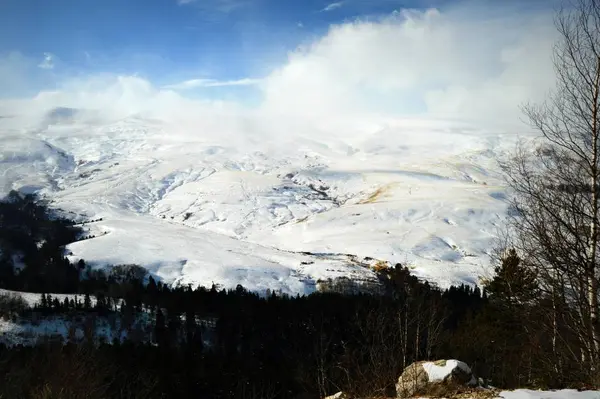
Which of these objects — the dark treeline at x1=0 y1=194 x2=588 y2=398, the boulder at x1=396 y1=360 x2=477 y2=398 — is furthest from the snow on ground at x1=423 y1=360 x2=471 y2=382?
the dark treeline at x1=0 y1=194 x2=588 y2=398

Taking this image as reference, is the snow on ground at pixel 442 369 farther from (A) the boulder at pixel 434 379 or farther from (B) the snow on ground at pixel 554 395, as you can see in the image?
(B) the snow on ground at pixel 554 395

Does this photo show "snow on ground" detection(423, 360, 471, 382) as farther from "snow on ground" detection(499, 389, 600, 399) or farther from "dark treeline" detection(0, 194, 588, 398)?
"snow on ground" detection(499, 389, 600, 399)

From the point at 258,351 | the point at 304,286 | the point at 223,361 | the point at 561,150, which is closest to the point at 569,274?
the point at 561,150

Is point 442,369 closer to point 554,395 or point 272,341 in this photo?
point 554,395

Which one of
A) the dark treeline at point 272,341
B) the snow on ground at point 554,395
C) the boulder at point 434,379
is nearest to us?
the snow on ground at point 554,395

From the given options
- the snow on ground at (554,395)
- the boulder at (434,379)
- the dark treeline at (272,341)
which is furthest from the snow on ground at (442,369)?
the snow on ground at (554,395)
